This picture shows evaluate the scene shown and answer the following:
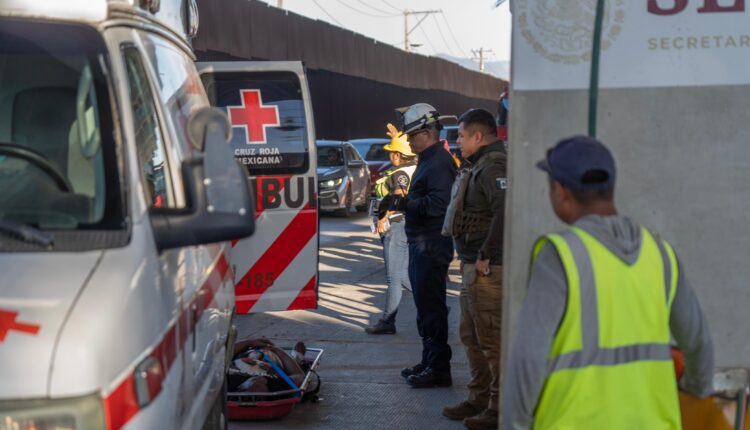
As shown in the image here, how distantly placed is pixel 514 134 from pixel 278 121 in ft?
12.1

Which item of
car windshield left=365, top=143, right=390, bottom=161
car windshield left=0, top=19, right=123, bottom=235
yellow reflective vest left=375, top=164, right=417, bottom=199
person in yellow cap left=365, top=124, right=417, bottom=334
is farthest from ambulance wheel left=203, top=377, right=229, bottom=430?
car windshield left=365, top=143, right=390, bottom=161

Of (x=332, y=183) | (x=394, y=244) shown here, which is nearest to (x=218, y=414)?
(x=394, y=244)

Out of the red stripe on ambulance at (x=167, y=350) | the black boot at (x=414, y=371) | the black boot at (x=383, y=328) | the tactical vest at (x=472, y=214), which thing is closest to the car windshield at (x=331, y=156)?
the black boot at (x=383, y=328)

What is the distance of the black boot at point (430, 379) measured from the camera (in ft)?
25.7

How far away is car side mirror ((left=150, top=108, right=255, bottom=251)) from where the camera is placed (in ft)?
10.6

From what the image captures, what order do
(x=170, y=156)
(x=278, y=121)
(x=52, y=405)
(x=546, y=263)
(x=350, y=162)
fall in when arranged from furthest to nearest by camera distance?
(x=350, y=162), (x=278, y=121), (x=170, y=156), (x=546, y=263), (x=52, y=405)

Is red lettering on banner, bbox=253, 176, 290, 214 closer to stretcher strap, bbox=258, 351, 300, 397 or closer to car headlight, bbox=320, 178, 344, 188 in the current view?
stretcher strap, bbox=258, 351, 300, 397

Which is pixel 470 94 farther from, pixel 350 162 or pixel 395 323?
pixel 395 323

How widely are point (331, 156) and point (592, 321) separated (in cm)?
2032

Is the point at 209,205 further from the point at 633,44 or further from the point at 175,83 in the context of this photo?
the point at 633,44

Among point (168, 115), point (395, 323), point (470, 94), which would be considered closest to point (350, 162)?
point (395, 323)

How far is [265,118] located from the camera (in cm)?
720

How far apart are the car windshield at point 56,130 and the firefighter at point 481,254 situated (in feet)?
10.9

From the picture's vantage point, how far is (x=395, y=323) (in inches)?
409
